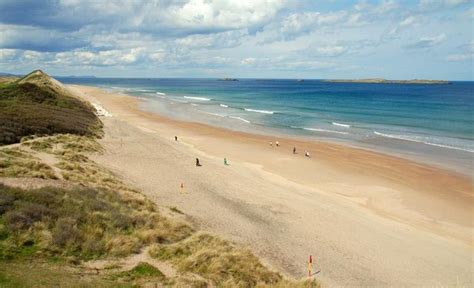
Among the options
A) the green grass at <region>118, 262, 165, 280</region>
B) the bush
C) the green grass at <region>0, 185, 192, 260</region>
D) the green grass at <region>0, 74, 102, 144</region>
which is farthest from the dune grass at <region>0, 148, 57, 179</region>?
the green grass at <region>118, 262, 165, 280</region>

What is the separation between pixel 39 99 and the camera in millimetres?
43781

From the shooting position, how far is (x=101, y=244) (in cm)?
1148

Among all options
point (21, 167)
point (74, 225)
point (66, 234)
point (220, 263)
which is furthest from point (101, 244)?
point (21, 167)

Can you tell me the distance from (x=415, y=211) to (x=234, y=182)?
1013 centimetres

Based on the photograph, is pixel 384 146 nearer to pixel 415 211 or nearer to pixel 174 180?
pixel 415 211

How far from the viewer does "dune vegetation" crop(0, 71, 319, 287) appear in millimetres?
9758

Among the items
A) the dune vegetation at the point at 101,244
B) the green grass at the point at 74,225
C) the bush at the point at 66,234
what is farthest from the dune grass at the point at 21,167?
the bush at the point at 66,234

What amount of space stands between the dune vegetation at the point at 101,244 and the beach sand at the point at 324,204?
1906 millimetres

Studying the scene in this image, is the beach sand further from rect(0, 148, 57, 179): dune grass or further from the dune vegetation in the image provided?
rect(0, 148, 57, 179): dune grass

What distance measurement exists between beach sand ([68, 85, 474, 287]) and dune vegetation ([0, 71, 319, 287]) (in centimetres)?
191

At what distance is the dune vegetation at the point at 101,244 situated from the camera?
32.0 feet

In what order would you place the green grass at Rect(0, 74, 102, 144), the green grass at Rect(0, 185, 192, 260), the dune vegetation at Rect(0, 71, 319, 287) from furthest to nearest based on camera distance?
the green grass at Rect(0, 74, 102, 144)
the green grass at Rect(0, 185, 192, 260)
the dune vegetation at Rect(0, 71, 319, 287)

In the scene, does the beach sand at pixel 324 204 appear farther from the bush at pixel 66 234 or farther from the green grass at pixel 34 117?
the bush at pixel 66 234

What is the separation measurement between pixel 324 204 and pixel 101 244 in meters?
12.8
